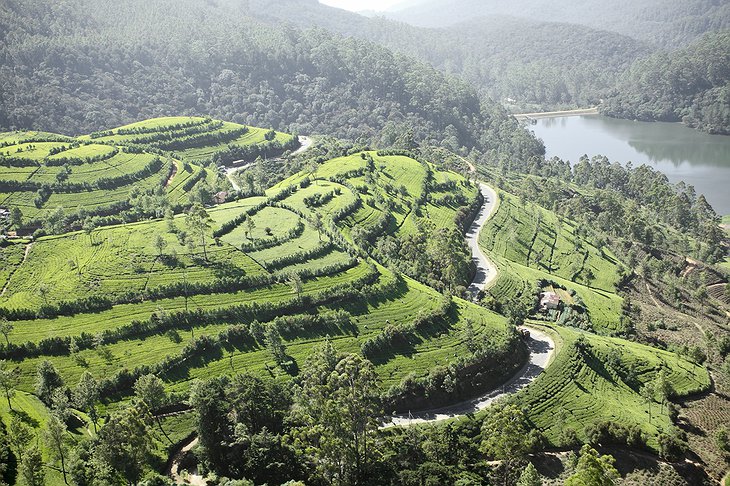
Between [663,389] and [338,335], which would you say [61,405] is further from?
[663,389]

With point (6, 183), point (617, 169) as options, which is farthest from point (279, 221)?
point (617, 169)

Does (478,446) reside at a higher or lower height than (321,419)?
lower

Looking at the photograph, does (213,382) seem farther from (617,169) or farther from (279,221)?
(617,169)

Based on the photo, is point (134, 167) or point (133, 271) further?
point (134, 167)

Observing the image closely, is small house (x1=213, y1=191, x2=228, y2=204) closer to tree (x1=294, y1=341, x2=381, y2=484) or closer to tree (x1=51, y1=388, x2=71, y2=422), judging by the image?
tree (x1=51, y1=388, x2=71, y2=422)

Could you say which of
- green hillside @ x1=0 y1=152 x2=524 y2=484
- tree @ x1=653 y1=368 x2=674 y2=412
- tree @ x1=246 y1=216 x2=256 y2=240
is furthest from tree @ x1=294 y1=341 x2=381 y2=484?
tree @ x1=653 y1=368 x2=674 y2=412

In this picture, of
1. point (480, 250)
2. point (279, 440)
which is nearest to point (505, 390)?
point (279, 440)
